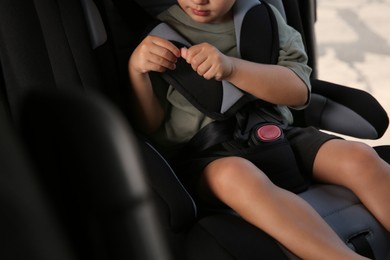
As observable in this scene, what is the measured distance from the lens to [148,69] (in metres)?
1.18

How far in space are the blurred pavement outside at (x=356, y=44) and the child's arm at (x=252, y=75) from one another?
3.53ft

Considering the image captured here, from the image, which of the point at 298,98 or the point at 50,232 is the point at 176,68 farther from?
the point at 50,232

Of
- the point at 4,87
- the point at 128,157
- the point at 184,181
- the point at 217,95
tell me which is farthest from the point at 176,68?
the point at 128,157

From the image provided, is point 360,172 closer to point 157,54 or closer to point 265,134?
point 265,134

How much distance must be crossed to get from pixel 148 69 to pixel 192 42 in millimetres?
147

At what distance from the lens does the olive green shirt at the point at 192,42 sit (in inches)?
50.2

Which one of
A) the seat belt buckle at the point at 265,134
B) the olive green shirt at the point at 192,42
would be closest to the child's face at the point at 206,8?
the olive green shirt at the point at 192,42

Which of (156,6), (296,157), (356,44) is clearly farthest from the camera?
(356,44)

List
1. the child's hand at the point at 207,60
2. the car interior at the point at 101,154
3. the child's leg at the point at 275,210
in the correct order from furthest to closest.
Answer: the child's hand at the point at 207,60, the child's leg at the point at 275,210, the car interior at the point at 101,154

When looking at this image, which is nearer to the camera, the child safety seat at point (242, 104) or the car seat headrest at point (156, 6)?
the child safety seat at point (242, 104)

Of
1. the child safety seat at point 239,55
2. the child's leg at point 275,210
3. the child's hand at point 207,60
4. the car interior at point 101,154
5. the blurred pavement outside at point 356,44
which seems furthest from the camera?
the blurred pavement outside at point 356,44

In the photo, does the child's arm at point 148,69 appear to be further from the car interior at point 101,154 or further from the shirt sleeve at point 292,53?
the shirt sleeve at point 292,53

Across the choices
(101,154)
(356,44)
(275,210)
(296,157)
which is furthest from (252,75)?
(356,44)

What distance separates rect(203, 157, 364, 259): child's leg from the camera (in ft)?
3.26
